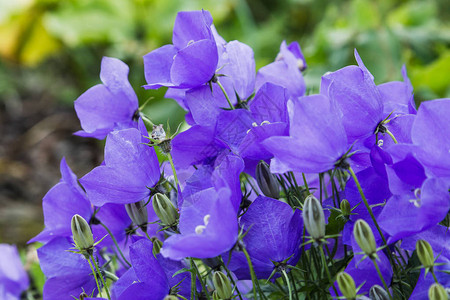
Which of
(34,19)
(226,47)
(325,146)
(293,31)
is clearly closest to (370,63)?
(226,47)

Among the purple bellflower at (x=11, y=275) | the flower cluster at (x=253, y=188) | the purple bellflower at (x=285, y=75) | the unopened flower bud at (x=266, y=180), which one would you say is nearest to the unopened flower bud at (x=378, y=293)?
the flower cluster at (x=253, y=188)

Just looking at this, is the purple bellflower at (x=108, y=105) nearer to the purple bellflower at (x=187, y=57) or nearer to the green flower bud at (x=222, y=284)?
the purple bellflower at (x=187, y=57)

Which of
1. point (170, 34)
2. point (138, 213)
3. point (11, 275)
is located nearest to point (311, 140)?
point (138, 213)

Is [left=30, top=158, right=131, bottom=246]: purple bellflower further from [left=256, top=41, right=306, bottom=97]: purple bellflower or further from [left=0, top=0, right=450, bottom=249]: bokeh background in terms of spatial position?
[left=0, top=0, right=450, bottom=249]: bokeh background

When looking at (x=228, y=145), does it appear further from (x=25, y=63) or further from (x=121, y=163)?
(x=25, y=63)

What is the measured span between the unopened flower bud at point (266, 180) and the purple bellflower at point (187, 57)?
77 millimetres

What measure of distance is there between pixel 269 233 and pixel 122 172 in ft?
0.36

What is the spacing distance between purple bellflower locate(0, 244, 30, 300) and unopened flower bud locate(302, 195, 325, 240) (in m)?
0.40

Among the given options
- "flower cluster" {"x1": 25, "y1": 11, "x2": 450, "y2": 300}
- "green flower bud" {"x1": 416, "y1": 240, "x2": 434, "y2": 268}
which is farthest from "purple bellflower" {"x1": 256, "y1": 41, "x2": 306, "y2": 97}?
"green flower bud" {"x1": 416, "y1": 240, "x2": 434, "y2": 268}

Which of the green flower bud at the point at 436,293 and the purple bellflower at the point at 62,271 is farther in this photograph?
the purple bellflower at the point at 62,271

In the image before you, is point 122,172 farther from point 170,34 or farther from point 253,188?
point 170,34

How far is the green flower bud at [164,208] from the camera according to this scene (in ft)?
1.15

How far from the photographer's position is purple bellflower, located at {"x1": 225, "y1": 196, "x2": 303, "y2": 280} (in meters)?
0.37

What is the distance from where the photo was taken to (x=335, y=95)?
363 millimetres
